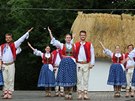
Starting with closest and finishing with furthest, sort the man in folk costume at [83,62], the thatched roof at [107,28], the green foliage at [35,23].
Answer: the man in folk costume at [83,62], the thatched roof at [107,28], the green foliage at [35,23]

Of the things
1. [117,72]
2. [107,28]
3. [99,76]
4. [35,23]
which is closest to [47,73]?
[117,72]

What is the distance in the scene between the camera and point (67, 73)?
1395cm

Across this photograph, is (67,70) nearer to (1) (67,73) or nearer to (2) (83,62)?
(1) (67,73)

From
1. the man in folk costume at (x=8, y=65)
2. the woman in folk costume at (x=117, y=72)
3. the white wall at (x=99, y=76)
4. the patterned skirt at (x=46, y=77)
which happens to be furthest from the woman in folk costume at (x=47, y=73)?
the white wall at (x=99, y=76)

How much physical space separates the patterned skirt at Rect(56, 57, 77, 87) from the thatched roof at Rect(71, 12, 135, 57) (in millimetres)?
8995

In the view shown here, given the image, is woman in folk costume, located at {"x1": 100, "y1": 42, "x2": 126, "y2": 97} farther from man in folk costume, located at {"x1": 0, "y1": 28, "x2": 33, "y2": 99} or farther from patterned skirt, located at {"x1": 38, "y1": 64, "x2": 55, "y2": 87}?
man in folk costume, located at {"x1": 0, "y1": 28, "x2": 33, "y2": 99}

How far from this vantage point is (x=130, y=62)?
16.7m

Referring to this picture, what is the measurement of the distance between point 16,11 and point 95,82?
351 inches

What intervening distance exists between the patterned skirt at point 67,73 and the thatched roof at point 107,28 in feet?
29.5

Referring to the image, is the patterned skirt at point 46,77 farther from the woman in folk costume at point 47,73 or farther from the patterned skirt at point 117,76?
the patterned skirt at point 117,76

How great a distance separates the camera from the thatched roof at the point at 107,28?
23.1 metres

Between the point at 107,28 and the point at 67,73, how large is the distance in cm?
993

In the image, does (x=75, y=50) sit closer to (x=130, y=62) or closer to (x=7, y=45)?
Result: (x=7, y=45)

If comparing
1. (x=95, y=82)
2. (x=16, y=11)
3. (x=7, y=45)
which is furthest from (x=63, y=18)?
(x=7, y=45)
